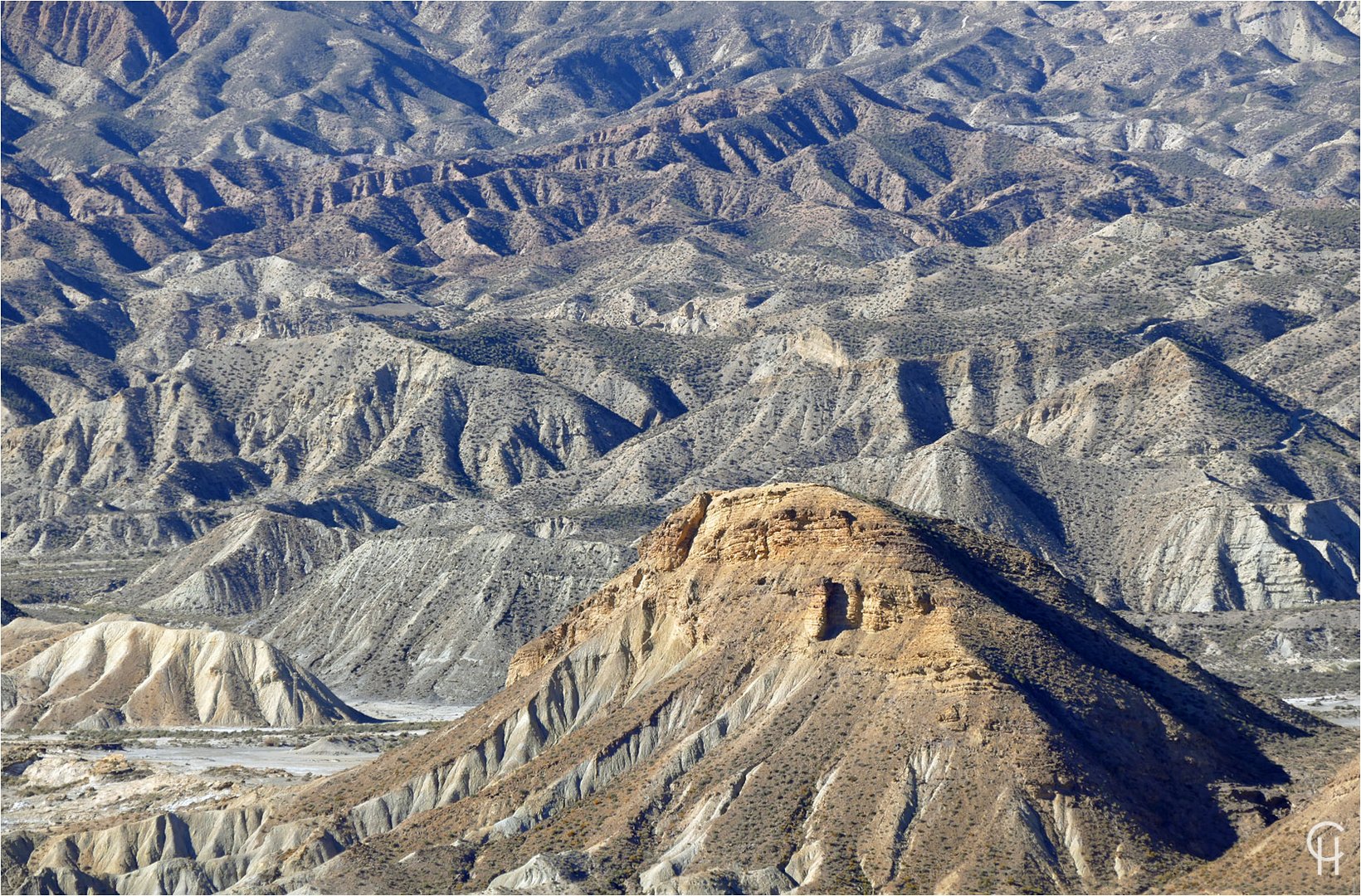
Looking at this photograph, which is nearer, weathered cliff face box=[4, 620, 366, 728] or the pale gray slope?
weathered cliff face box=[4, 620, 366, 728]

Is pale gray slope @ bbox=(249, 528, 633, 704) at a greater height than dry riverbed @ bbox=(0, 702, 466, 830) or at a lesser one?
greater

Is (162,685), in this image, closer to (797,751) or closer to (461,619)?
(461,619)

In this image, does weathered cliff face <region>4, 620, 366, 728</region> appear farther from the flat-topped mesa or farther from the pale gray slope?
the flat-topped mesa

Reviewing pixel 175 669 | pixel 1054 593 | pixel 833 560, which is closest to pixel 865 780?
pixel 833 560

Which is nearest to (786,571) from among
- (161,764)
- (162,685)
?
(161,764)

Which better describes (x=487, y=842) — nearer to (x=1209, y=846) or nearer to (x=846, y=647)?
(x=846, y=647)

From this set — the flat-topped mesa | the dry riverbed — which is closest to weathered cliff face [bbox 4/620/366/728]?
the dry riverbed

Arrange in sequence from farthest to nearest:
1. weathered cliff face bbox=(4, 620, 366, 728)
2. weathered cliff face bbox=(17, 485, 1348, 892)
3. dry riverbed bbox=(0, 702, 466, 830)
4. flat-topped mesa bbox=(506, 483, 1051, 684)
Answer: weathered cliff face bbox=(4, 620, 366, 728)
dry riverbed bbox=(0, 702, 466, 830)
flat-topped mesa bbox=(506, 483, 1051, 684)
weathered cliff face bbox=(17, 485, 1348, 892)
